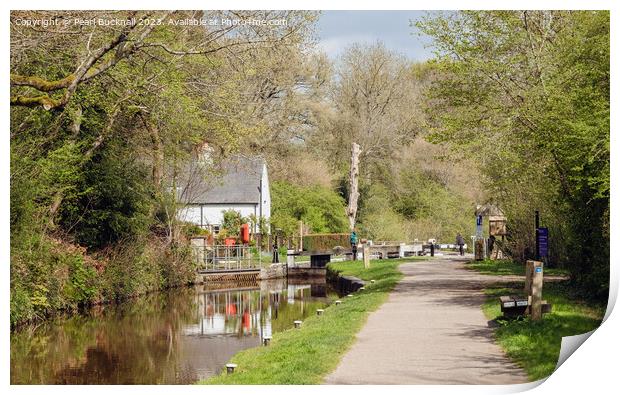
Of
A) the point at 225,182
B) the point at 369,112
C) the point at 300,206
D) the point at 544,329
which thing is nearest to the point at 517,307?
the point at 544,329

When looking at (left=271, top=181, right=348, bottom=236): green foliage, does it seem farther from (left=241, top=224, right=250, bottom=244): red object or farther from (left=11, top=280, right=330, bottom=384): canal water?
(left=11, top=280, right=330, bottom=384): canal water

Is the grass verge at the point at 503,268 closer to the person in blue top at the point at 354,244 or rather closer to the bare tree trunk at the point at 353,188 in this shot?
the person in blue top at the point at 354,244

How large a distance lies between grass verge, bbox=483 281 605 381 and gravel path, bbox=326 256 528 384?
187mm

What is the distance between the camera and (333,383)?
37.4 feet

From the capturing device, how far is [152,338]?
2008 cm

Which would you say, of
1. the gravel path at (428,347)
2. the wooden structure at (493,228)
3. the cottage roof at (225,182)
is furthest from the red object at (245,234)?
the gravel path at (428,347)

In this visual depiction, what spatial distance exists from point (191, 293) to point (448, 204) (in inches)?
703

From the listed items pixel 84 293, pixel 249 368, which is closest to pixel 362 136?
pixel 84 293

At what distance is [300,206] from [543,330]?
91.7ft

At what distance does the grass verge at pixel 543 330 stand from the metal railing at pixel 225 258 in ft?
56.1

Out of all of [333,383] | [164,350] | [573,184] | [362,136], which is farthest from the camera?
[362,136]

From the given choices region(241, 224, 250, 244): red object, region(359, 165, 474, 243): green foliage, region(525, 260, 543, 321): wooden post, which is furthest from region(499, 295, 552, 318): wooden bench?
region(359, 165, 474, 243): green foliage

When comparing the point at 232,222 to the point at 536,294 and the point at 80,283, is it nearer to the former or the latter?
the point at 80,283

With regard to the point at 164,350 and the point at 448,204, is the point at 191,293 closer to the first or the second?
the point at 164,350
